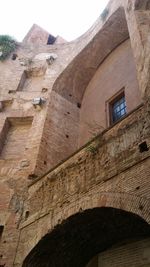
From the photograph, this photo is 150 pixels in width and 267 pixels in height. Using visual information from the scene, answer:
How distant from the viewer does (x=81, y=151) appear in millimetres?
6254

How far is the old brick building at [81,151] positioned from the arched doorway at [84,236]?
0.02 meters

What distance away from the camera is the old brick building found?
17.2ft

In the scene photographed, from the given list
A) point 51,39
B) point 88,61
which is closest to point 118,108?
point 88,61

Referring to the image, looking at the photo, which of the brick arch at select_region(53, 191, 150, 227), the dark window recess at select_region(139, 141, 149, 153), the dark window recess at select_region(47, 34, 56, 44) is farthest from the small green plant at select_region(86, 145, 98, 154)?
the dark window recess at select_region(47, 34, 56, 44)

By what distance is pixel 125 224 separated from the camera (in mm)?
5480

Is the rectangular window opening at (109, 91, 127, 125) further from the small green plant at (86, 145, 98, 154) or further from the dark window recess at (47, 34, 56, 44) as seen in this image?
the dark window recess at (47, 34, 56, 44)

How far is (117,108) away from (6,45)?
24.1 feet

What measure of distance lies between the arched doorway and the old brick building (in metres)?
0.02

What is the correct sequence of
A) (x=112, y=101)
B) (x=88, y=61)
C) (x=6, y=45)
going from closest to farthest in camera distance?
(x=112, y=101), (x=88, y=61), (x=6, y=45)

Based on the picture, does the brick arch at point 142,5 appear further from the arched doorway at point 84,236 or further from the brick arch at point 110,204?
the arched doorway at point 84,236

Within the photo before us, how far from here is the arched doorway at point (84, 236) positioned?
539 cm

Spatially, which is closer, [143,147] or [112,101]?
[143,147]

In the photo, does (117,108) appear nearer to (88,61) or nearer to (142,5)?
(142,5)

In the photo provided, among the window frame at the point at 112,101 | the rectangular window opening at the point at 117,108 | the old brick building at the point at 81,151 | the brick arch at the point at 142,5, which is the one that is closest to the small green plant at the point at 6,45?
the old brick building at the point at 81,151
